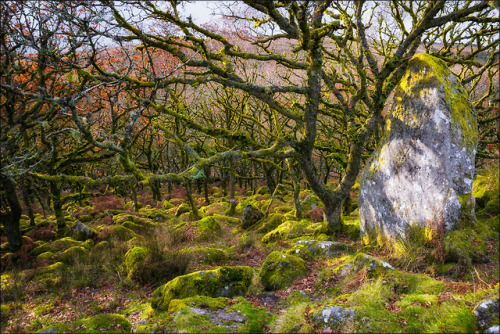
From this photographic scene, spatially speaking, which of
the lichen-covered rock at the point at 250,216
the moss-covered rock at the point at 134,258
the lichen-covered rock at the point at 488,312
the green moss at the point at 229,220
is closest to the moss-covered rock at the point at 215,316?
the lichen-covered rock at the point at 488,312

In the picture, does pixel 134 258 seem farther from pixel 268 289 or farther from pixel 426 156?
pixel 426 156

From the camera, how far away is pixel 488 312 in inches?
116

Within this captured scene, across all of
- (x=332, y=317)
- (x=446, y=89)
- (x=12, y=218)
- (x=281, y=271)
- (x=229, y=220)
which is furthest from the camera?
(x=229, y=220)

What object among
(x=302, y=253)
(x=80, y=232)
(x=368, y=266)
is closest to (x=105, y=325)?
(x=368, y=266)

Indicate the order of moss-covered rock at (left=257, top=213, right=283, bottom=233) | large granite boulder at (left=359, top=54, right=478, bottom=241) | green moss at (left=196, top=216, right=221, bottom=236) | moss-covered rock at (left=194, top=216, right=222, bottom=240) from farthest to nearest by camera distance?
moss-covered rock at (left=257, top=213, right=283, bottom=233) < green moss at (left=196, top=216, right=221, bottom=236) < moss-covered rock at (left=194, top=216, right=222, bottom=240) < large granite boulder at (left=359, top=54, right=478, bottom=241)

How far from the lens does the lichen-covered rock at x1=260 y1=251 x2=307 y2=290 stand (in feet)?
18.7

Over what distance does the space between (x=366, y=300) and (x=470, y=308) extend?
1.17 meters

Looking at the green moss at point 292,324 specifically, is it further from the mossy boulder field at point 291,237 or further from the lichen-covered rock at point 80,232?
the lichen-covered rock at point 80,232

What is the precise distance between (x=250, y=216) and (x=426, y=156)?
7.84 meters

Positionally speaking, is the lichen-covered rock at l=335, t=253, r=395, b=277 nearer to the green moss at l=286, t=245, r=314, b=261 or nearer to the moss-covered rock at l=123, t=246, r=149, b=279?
the green moss at l=286, t=245, r=314, b=261

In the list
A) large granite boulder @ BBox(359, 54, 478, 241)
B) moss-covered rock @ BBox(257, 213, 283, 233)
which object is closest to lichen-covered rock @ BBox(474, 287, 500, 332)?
large granite boulder @ BBox(359, 54, 478, 241)

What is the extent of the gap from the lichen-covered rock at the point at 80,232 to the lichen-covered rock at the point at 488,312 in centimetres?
1172

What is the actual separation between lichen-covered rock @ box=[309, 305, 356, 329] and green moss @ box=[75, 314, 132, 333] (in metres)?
2.73

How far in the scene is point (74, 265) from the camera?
761 centimetres
